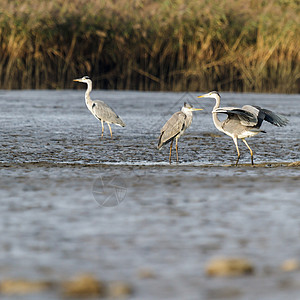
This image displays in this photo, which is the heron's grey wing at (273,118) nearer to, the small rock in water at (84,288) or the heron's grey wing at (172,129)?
the heron's grey wing at (172,129)

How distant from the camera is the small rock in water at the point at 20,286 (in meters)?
3.49

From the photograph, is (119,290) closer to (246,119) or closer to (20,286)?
(20,286)

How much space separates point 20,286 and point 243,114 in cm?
569

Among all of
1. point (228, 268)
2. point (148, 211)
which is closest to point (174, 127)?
point (148, 211)

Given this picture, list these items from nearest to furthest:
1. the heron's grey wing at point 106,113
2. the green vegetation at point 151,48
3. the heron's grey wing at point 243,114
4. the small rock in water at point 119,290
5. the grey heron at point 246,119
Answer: the small rock in water at point 119,290 < the heron's grey wing at point 243,114 < the grey heron at point 246,119 < the heron's grey wing at point 106,113 < the green vegetation at point 151,48

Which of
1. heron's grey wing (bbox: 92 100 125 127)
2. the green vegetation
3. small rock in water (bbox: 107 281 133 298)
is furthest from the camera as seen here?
the green vegetation

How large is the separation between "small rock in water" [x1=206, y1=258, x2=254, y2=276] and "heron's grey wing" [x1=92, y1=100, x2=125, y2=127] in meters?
8.32

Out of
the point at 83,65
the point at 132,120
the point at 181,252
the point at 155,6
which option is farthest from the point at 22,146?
the point at 155,6

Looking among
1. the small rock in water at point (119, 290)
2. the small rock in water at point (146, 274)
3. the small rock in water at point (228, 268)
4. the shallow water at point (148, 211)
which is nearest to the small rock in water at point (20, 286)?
the shallow water at point (148, 211)

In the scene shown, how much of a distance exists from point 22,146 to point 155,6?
10857 mm

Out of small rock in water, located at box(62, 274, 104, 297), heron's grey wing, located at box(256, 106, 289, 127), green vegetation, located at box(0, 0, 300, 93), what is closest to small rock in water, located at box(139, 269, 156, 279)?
small rock in water, located at box(62, 274, 104, 297)

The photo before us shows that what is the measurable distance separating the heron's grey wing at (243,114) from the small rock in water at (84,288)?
5291mm

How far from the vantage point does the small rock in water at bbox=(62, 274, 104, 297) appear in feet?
11.3

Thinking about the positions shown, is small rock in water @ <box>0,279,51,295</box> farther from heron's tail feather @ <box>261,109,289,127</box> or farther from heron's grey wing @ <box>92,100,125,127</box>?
heron's grey wing @ <box>92,100,125,127</box>
